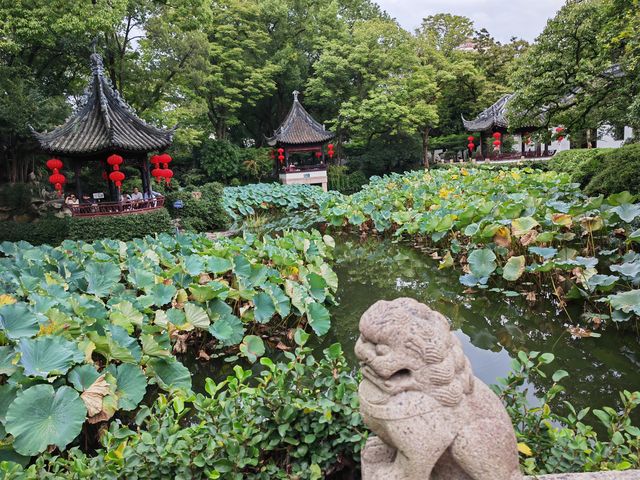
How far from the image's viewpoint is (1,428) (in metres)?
3.01

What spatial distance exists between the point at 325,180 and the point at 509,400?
23.1m

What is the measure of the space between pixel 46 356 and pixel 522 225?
6.52 metres

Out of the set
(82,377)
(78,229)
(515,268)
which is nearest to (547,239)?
(515,268)

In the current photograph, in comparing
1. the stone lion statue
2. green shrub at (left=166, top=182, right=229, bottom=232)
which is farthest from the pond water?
green shrub at (left=166, top=182, right=229, bottom=232)

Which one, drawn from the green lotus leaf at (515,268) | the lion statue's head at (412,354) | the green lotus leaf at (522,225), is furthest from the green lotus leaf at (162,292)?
the green lotus leaf at (522,225)

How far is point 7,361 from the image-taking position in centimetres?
327

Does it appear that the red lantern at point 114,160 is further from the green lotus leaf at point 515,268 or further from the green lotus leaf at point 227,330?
the green lotus leaf at point 515,268

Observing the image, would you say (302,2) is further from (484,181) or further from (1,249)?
(1,249)

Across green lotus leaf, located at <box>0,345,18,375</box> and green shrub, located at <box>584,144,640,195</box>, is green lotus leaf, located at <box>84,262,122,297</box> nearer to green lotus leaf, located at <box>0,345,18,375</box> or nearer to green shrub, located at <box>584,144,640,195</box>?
green lotus leaf, located at <box>0,345,18,375</box>

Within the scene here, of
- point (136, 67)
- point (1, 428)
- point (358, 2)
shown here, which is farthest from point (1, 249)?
point (358, 2)

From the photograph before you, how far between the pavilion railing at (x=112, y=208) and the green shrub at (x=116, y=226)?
0.32 m

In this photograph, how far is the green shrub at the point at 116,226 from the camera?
12.8 metres

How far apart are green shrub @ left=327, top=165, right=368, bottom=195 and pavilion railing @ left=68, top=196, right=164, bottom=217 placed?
13361mm

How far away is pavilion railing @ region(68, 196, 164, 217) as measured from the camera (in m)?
13.3
